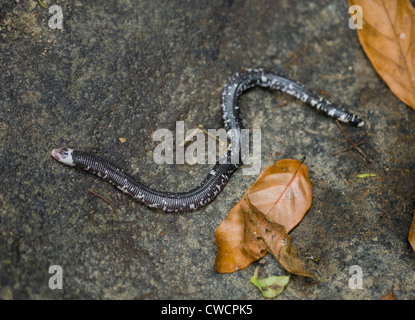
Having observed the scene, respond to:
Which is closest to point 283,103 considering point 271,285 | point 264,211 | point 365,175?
point 365,175

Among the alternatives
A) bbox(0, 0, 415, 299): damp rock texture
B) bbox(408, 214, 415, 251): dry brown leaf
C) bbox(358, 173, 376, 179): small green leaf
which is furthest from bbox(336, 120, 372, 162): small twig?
bbox(408, 214, 415, 251): dry brown leaf

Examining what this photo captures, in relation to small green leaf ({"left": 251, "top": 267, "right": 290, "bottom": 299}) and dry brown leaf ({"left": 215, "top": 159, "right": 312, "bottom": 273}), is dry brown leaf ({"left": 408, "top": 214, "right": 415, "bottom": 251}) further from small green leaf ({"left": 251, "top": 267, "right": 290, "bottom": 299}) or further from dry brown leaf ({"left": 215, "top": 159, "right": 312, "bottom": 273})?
small green leaf ({"left": 251, "top": 267, "right": 290, "bottom": 299})

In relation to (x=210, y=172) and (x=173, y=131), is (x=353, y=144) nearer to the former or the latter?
(x=210, y=172)

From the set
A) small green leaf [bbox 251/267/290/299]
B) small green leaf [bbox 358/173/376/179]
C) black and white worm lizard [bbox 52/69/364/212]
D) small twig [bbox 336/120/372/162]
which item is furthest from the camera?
small twig [bbox 336/120/372/162]

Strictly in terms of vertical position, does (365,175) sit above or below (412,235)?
above

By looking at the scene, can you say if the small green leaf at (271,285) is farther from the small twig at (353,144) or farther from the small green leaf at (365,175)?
the small twig at (353,144)
